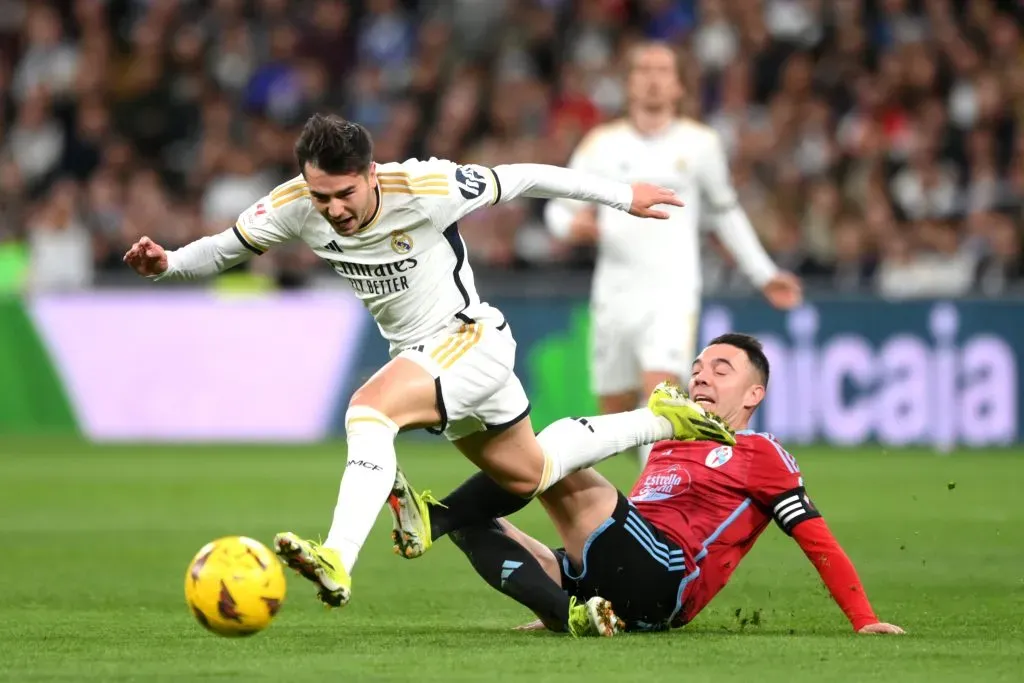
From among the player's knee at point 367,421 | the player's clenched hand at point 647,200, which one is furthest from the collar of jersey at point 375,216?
the player's clenched hand at point 647,200

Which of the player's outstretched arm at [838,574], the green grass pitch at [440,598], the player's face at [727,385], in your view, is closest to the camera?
the green grass pitch at [440,598]

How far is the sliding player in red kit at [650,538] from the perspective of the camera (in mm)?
5484

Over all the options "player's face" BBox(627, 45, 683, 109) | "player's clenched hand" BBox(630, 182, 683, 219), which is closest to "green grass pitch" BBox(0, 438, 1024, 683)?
"player's clenched hand" BBox(630, 182, 683, 219)

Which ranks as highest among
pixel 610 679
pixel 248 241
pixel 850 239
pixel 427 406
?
pixel 248 241

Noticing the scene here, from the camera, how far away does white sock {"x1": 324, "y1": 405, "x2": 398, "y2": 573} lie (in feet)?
16.7

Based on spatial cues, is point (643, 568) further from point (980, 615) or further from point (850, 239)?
point (850, 239)

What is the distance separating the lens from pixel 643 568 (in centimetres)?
546

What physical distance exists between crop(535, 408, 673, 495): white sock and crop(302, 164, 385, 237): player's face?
0.96 metres

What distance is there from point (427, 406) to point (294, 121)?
1264 cm

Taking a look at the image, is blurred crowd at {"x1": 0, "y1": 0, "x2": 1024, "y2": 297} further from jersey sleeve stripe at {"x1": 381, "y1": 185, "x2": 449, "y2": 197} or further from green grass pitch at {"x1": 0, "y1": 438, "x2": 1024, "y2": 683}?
jersey sleeve stripe at {"x1": 381, "y1": 185, "x2": 449, "y2": 197}

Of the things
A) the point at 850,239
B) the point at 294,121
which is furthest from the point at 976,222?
the point at 294,121

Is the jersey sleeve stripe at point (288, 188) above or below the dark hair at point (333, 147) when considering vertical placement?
below

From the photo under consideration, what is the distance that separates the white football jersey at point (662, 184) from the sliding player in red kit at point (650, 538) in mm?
2978

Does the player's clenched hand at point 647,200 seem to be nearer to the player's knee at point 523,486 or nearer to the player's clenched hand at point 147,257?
the player's knee at point 523,486
